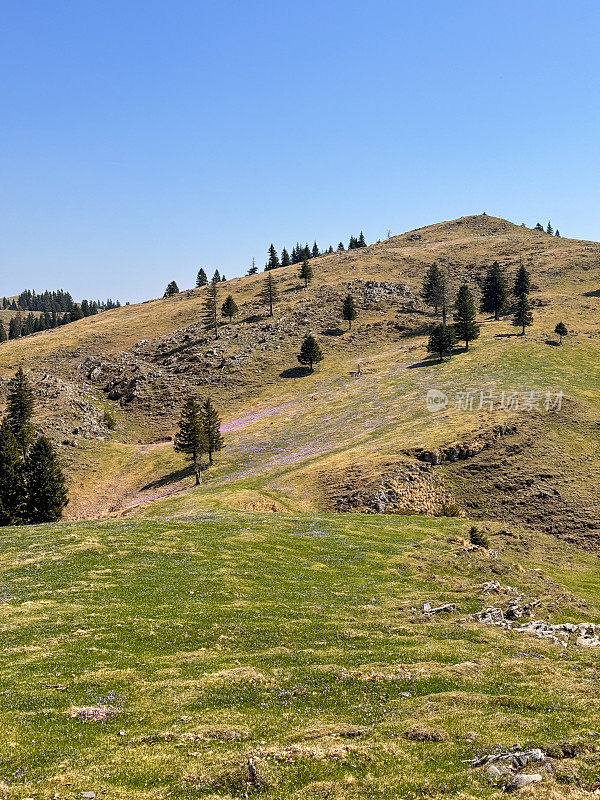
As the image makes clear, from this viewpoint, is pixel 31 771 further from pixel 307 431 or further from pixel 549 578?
pixel 307 431

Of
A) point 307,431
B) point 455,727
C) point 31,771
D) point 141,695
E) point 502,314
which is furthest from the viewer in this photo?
point 502,314

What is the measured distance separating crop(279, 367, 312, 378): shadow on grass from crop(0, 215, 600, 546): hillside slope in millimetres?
1105

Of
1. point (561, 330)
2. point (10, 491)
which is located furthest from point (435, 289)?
point (10, 491)

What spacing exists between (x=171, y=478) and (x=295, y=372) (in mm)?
53204

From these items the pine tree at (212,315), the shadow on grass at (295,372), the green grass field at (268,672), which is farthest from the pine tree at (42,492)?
the pine tree at (212,315)

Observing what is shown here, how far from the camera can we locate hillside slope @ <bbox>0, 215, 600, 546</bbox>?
61.5 metres

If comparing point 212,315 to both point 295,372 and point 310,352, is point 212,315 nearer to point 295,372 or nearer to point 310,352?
point 295,372

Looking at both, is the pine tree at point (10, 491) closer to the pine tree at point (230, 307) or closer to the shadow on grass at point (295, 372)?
the shadow on grass at point (295, 372)

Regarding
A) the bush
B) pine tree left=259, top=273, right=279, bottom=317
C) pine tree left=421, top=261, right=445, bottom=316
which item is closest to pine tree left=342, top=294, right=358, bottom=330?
pine tree left=259, top=273, right=279, bottom=317

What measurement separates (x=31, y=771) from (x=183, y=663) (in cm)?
826

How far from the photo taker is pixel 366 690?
59.1 feet

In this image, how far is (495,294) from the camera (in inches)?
5428

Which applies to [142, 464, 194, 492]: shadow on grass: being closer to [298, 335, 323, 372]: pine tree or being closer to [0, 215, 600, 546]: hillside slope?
[0, 215, 600, 546]: hillside slope

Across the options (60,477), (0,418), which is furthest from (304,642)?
(0,418)
